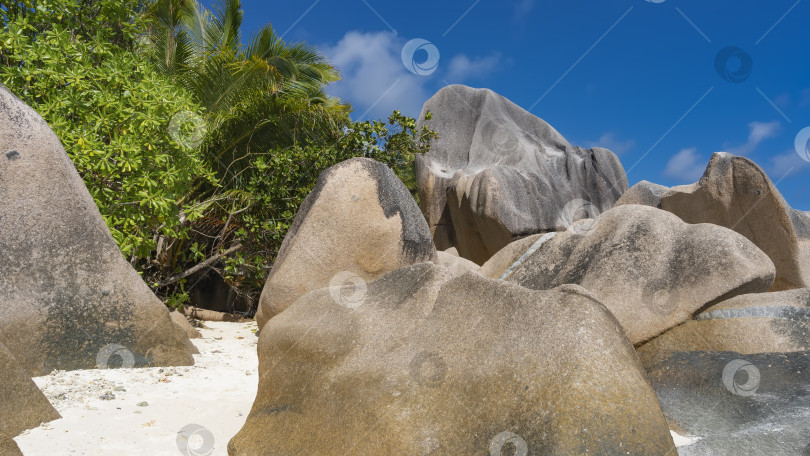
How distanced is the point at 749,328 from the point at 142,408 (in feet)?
12.5

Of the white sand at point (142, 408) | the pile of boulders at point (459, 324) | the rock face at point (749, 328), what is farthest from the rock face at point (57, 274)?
the rock face at point (749, 328)

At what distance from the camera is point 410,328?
3195mm

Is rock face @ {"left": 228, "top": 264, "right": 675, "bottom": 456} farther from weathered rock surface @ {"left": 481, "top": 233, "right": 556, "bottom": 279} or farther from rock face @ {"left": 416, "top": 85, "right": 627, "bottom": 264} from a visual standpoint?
rock face @ {"left": 416, "top": 85, "right": 627, "bottom": 264}

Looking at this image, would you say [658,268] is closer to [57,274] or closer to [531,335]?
[531,335]

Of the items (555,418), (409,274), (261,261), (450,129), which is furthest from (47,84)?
(450,129)

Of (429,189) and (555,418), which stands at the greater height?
(429,189)

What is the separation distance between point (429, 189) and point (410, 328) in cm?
1105

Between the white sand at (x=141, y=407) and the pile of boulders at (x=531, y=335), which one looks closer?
the pile of boulders at (x=531, y=335)

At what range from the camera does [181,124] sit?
21.4ft

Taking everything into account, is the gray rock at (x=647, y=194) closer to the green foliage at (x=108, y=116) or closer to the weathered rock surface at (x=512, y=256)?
the weathered rock surface at (x=512, y=256)

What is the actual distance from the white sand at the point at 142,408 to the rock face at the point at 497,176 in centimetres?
809

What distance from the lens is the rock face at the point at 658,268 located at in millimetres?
4406

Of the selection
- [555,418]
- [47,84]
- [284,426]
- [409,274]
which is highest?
[47,84]

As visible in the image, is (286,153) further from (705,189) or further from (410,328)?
(410,328)
